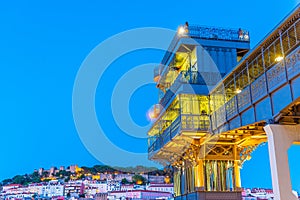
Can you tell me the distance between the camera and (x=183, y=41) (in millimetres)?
26016

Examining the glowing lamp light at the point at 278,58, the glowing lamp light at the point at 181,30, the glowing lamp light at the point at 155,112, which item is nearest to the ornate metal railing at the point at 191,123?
the glowing lamp light at the point at 181,30

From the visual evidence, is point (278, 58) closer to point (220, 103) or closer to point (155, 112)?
point (220, 103)

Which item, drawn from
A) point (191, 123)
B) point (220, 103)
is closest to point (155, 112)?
point (191, 123)

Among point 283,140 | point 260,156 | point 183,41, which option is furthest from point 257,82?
point 260,156

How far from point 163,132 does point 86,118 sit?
55.1 ft

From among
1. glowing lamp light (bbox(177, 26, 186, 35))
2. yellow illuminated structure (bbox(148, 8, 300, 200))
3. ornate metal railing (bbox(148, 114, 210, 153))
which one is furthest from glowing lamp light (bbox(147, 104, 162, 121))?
ornate metal railing (bbox(148, 114, 210, 153))

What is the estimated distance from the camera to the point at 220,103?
2183cm

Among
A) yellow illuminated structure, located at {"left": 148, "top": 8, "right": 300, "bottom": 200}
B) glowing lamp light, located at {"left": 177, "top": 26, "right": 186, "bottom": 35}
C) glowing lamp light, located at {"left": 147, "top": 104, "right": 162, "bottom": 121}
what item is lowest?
yellow illuminated structure, located at {"left": 148, "top": 8, "right": 300, "bottom": 200}

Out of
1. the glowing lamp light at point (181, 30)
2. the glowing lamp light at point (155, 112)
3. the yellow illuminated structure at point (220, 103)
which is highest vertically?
the glowing lamp light at point (181, 30)

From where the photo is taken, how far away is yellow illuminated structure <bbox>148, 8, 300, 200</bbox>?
13539mm

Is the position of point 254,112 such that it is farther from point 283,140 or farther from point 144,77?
point 144,77

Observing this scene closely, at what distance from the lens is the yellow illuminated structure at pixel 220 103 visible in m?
13.5

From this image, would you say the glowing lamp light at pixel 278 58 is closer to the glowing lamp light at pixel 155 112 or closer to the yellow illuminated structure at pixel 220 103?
the yellow illuminated structure at pixel 220 103

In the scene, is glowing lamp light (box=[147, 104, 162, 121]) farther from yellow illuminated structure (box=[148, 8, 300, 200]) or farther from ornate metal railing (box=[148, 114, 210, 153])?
ornate metal railing (box=[148, 114, 210, 153])
